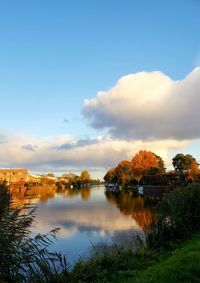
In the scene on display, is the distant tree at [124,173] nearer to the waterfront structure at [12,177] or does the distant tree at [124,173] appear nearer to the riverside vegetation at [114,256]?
the waterfront structure at [12,177]

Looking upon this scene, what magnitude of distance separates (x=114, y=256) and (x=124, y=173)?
411 ft

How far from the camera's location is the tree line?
9650 cm

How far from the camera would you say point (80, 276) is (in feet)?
31.8

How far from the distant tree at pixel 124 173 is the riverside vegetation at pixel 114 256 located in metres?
108

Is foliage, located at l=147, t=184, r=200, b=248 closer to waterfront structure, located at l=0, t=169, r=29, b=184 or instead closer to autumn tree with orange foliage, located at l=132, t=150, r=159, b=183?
waterfront structure, located at l=0, t=169, r=29, b=184

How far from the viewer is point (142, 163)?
393ft

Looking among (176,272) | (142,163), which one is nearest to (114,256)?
(176,272)

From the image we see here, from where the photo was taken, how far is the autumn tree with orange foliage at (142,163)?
117750 millimetres

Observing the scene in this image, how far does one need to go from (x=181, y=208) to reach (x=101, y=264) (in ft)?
22.2

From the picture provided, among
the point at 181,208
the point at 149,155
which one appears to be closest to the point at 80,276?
the point at 181,208

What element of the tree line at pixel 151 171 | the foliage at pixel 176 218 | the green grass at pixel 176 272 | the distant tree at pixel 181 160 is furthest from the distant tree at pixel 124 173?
the green grass at pixel 176 272

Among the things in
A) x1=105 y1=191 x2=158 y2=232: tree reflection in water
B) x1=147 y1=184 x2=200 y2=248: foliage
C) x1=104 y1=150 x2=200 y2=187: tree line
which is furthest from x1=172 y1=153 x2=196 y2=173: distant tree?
x1=147 y1=184 x2=200 y2=248: foliage

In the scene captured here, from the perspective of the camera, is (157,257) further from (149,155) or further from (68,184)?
(68,184)

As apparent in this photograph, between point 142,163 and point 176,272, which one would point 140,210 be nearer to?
point 176,272
